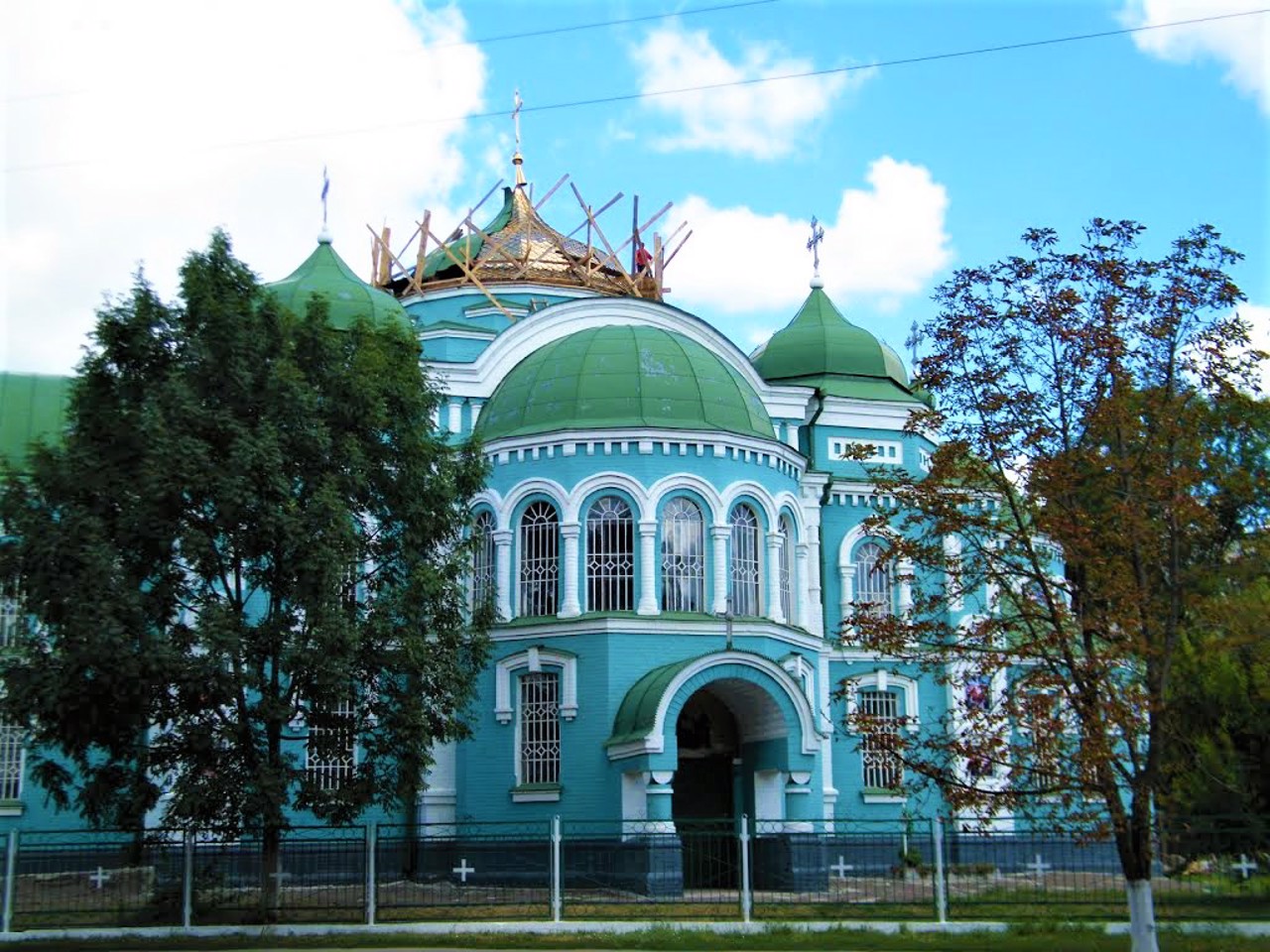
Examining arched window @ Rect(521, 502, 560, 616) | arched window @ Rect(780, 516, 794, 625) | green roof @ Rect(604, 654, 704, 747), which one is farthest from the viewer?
arched window @ Rect(780, 516, 794, 625)

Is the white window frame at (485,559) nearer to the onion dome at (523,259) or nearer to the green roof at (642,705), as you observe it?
the green roof at (642,705)

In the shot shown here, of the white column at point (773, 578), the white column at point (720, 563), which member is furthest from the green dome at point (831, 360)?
the white column at point (720, 563)

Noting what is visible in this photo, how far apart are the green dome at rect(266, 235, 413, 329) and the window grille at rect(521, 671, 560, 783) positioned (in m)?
7.51

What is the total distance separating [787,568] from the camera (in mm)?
26688

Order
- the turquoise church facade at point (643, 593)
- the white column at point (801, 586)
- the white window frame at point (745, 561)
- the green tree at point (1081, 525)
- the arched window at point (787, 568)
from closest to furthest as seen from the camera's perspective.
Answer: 1. the green tree at point (1081, 525)
2. the turquoise church facade at point (643, 593)
3. the white window frame at point (745, 561)
4. the arched window at point (787, 568)
5. the white column at point (801, 586)

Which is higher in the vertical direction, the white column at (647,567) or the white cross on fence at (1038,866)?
the white column at (647,567)

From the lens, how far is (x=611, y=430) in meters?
24.9

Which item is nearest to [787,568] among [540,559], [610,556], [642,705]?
[610,556]

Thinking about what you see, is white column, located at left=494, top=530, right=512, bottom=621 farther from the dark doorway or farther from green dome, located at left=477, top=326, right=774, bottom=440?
the dark doorway

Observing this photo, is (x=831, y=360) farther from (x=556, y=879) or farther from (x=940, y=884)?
(x=556, y=879)

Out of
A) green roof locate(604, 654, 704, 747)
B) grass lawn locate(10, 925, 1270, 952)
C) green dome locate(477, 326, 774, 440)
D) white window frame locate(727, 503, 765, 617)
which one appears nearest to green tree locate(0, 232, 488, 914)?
grass lawn locate(10, 925, 1270, 952)

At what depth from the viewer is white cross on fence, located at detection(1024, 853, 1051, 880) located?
1934 centimetres

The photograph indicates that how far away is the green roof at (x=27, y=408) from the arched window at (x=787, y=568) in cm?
1382

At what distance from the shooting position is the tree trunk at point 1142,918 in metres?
13.9
